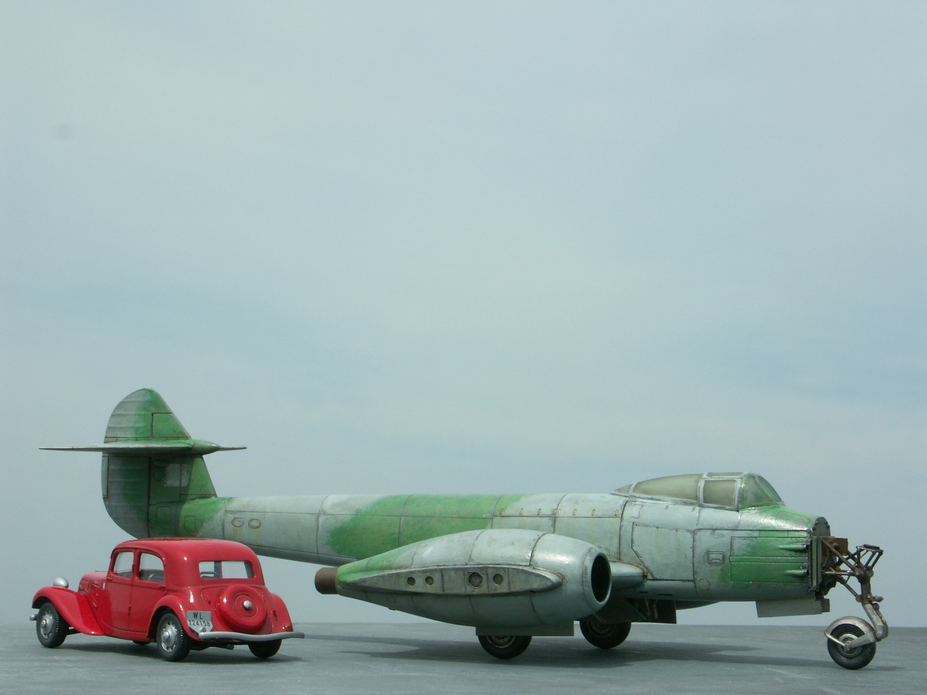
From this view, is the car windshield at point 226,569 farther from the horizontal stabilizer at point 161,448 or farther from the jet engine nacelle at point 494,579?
the horizontal stabilizer at point 161,448

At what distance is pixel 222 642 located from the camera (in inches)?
529

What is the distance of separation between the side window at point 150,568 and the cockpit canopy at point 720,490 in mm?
7421

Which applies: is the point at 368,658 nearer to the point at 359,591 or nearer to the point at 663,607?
the point at 359,591

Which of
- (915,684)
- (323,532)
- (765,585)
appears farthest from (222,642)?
(915,684)

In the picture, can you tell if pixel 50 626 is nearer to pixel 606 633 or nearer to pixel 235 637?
pixel 235 637

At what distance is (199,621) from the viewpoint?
1339cm

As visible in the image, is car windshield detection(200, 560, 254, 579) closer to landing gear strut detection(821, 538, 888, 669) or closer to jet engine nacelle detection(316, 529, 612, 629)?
jet engine nacelle detection(316, 529, 612, 629)

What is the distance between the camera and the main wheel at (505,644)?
14.7m

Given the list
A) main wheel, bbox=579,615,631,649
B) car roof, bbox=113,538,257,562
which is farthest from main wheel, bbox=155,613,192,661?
main wheel, bbox=579,615,631,649

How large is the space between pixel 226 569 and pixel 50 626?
10.9 ft

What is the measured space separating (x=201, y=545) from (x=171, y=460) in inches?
223

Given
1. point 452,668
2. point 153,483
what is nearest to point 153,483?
point 153,483

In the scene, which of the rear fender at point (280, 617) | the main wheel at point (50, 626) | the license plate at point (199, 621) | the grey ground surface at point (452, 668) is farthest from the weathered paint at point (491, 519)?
the main wheel at point (50, 626)

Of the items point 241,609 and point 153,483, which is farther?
point 153,483
